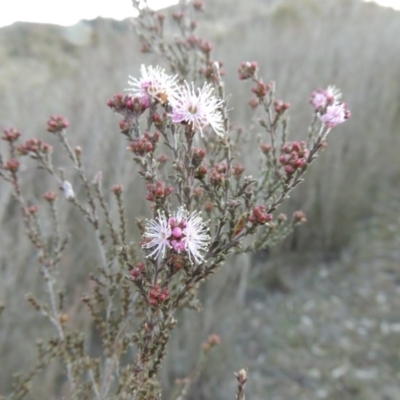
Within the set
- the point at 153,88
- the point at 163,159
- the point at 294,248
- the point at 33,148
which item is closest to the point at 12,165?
the point at 33,148

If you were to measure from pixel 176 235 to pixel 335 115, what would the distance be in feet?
1.48

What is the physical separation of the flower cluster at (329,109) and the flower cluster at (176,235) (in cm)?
36

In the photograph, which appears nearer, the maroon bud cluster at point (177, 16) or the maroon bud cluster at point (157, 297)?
the maroon bud cluster at point (157, 297)

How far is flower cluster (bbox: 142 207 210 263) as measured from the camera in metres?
0.79

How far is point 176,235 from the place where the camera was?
787 mm

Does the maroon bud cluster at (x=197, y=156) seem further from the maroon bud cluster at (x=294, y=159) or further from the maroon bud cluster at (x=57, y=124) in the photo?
the maroon bud cluster at (x=57, y=124)

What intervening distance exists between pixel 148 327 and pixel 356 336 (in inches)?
138

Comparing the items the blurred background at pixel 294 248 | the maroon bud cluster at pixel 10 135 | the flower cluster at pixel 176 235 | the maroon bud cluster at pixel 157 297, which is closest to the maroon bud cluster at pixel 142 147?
the flower cluster at pixel 176 235

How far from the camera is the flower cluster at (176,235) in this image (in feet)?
2.60

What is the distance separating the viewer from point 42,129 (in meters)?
5.34

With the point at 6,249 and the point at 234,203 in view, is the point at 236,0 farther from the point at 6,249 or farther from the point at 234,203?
the point at 234,203

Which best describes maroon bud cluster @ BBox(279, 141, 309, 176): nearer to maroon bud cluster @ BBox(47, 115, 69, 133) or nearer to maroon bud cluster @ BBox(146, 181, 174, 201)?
maroon bud cluster @ BBox(146, 181, 174, 201)

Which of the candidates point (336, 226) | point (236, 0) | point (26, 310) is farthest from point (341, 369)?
point (236, 0)

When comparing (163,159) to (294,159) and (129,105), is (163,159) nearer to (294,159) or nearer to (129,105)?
(129,105)
